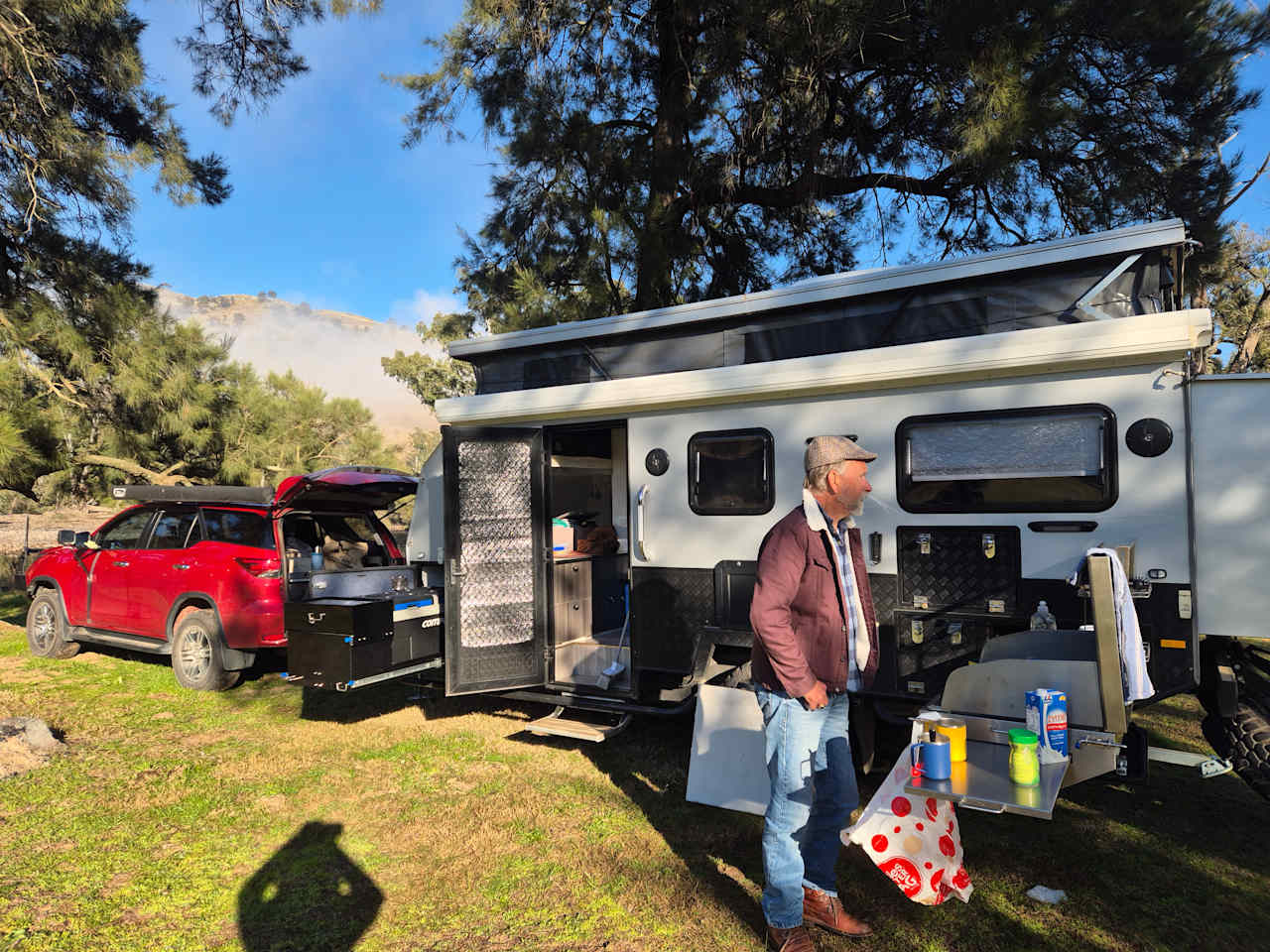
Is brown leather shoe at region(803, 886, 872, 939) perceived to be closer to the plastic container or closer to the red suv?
the plastic container

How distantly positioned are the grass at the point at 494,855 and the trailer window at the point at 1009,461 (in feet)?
5.49

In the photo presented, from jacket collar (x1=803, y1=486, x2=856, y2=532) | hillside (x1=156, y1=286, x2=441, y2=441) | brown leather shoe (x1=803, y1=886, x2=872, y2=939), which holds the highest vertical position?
hillside (x1=156, y1=286, x2=441, y2=441)

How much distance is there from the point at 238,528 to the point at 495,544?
2.72m

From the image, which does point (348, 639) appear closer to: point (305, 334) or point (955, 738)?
point (955, 738)

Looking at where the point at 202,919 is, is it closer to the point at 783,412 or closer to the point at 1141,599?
the point at 783,412

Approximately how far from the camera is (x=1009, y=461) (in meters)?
3.98

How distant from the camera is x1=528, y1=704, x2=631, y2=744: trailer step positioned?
504cm

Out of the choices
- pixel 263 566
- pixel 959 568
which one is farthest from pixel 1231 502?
pixel 263 566

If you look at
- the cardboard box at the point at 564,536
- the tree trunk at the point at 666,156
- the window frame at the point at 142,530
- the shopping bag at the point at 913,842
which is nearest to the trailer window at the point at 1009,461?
the shopping bag at the point at 913,842

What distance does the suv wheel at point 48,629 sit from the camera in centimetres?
818

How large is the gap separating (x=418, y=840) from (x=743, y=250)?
27.2 feet

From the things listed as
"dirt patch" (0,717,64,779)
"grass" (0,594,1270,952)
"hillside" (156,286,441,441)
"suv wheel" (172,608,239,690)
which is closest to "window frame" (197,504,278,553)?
"suv wheel" (172,608,239,690)

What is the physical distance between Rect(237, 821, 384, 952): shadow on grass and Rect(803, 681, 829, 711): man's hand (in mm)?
2002

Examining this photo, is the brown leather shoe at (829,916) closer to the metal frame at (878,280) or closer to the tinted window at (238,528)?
the metal frame at (878,280)
